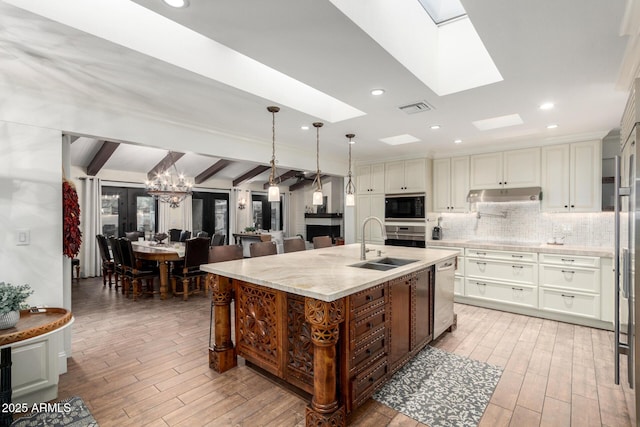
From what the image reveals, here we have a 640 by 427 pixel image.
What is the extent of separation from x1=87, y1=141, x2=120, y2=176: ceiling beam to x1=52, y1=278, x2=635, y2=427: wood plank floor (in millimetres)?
3123

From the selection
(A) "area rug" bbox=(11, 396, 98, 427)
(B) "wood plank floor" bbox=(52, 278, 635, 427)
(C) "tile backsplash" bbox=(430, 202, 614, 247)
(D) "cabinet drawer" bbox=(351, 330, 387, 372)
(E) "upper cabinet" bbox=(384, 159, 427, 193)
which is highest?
(E) "upper cabinet" bbox=(384, 159, 427, 193)

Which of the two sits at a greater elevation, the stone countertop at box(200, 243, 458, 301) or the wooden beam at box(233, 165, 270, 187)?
the wooden beam at box(233, 165, 270, 187)

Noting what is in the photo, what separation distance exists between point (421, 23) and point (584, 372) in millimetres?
3201

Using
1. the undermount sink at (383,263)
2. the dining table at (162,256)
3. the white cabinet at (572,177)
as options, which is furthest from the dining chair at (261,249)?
the white cabinet at (572,177)

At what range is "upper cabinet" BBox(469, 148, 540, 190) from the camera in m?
4.43

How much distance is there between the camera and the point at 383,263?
324 centimetres

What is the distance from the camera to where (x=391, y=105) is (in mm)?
3006

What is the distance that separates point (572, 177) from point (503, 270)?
1.53 metres

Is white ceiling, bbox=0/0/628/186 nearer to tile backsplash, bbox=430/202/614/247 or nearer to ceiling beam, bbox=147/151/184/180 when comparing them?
tile backsplash, bbox=430/202/614/247

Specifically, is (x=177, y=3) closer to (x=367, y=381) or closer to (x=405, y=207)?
(x=367, y=381)

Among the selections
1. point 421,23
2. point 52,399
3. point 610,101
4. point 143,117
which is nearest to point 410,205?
point 610,101

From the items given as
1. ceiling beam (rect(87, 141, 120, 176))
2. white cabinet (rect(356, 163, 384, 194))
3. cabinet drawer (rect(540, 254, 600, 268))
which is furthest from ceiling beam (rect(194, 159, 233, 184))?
cabinet drawer (rect(540, 254, 600, 268))

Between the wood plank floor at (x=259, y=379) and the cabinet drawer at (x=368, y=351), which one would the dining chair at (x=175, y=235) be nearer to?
the wood plank floor at (x=259, y=379)

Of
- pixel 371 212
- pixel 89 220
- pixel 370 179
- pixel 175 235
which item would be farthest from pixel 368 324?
pixel 89 220
